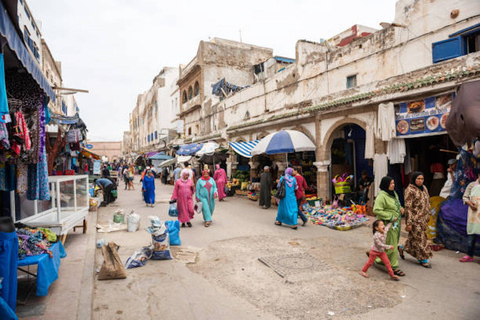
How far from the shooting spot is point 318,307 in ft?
12.6

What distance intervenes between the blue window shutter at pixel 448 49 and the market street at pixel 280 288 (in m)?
4.95

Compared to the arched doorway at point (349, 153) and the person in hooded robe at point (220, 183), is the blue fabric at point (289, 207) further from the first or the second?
the person in hooded robe at point (220, 183)

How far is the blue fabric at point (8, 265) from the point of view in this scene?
3.13m

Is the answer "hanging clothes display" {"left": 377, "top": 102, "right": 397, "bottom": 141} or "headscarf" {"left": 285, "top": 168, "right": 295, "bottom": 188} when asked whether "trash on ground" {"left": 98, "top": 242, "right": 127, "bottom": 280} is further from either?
"hanging clothes display" {"left": 377, "top": 102, "right": 397, "bottom": 141}

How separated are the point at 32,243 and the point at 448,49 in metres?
9.77

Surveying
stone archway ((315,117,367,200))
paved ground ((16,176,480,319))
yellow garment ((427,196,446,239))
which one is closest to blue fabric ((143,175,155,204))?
paved ground ((16,176,480,319))

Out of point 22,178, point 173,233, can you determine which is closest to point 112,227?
point 173,233

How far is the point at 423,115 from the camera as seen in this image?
796 centimetres

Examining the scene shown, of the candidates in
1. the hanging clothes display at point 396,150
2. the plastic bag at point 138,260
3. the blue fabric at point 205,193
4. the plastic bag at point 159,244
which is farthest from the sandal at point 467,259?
the blue fabric at point 205,193

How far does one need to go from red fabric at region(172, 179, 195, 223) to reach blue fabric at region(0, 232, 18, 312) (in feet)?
16.5

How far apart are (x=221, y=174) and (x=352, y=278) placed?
1009cm

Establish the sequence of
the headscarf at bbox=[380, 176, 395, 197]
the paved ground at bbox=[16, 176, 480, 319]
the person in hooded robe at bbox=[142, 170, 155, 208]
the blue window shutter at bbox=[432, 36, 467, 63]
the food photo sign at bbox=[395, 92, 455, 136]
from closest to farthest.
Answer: the paved ground at bbox=[16, 176, 480, 319] < the headscarf at bbox=[380, 176, 395, 197] < the food photo sign at bbox=[395, 92, 455, 136] < the blue window shutter at bbox=[432, 36, 467, 63] < the person in hooded robe at bbox=[142, 170, 155, 208]

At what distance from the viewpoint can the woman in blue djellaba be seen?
8180mm

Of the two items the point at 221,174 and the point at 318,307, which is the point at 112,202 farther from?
the point at 318,307
